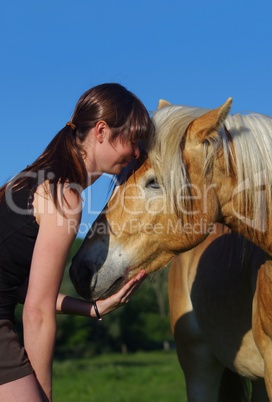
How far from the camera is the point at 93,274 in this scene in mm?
3279

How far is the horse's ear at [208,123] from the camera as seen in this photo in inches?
125

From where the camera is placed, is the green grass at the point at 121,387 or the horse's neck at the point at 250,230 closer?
the horse's neck at the point at 250,230

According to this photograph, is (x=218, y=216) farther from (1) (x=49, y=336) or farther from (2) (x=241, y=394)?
(2) (x=241, y=394)

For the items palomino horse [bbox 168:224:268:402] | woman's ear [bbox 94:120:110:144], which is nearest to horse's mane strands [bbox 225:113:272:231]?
palomino horse [bbox 168:224:268:402]

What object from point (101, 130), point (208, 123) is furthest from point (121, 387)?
point (101, 130)

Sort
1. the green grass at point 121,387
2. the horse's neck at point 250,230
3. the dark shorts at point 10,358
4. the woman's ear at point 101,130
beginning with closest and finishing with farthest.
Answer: the dark shorts at point 10,358
the woman's ear at point 101,130
the horse's neck at point 250,230
the green grass at point 121,387

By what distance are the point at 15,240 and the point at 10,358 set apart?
19.0 inches

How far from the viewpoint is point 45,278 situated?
2664mm

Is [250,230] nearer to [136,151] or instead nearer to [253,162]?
[253,162]

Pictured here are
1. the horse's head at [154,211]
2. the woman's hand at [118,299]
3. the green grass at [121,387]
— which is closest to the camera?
the woman's hand at [118,299]

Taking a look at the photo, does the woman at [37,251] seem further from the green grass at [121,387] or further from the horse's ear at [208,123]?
the green grass at [121,387]

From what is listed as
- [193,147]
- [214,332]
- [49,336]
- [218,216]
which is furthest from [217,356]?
[49,336]

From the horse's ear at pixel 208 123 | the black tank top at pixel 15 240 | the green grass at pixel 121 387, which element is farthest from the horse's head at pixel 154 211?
the green grass at pixel 121 387

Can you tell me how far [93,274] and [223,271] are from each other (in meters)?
1.69
